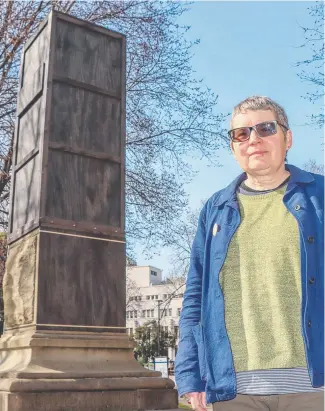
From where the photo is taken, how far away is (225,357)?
1936 millimetres

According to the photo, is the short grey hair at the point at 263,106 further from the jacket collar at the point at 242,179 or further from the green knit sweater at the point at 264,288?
the green knit sweater at the point at 264,288

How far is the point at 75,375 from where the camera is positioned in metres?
4.35

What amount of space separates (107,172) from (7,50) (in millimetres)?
6526

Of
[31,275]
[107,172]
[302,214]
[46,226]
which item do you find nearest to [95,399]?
[31,275]

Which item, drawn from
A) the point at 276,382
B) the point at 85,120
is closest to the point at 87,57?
the point at 85,120

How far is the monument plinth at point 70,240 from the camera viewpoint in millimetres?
4391

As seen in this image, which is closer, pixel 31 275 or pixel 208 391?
pixel 208 391

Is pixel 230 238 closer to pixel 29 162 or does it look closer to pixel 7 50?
pixel 29 162

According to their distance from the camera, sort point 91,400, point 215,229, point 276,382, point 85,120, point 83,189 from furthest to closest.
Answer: point 85,120, point 83,189, point 91,400, point 215,229, point 276,382

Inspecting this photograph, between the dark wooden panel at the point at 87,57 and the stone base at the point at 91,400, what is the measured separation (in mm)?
3075

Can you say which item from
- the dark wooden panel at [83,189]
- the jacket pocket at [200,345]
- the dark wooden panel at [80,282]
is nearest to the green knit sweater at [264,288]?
the jacket pocket at [200,345]

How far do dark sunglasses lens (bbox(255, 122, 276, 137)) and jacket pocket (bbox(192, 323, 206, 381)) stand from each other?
0.79 metres

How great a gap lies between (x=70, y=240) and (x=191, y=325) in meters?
3.02

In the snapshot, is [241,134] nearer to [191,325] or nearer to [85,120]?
[191,325]
